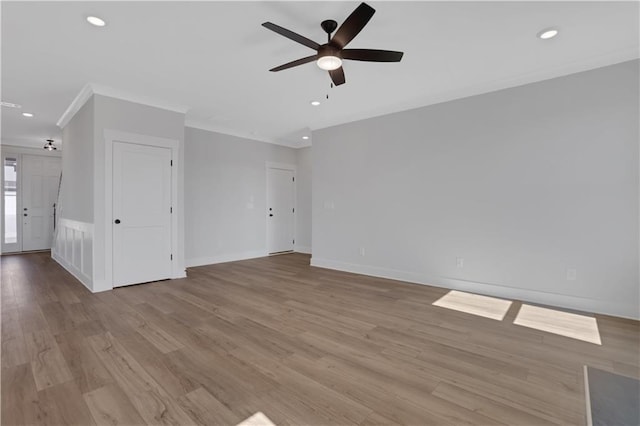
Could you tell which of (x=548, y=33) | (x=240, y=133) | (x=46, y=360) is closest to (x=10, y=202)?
(x=240, y=133)

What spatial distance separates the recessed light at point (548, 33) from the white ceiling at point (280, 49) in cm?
6

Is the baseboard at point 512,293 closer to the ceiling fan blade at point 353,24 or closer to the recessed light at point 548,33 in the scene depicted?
the recessed light at point 548,33

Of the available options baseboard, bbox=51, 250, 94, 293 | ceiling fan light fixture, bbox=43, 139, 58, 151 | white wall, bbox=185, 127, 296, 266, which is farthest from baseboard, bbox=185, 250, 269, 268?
ceiling fan light fixture, bbox=43, 139, 58, 151

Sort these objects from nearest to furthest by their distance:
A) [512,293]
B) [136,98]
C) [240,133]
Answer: [512,293] → [136,98] → [240,133]

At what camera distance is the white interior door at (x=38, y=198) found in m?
7.57

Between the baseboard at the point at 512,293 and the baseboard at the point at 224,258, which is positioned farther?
the baseboard at the point at 224,258

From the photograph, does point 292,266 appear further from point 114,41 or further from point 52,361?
point 114,41

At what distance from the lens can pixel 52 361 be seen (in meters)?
2.22

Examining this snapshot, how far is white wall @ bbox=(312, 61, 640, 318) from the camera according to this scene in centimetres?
318

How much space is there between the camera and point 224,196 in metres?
6.27

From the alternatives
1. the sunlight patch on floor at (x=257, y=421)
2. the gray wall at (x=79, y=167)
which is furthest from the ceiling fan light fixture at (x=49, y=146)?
the sunlight patch on floor at (x=257, y=421)

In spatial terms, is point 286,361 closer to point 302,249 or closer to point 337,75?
point 337,75

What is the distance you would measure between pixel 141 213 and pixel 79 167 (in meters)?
1.36

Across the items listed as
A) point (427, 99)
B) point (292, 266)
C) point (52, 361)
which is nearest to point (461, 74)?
point (427, 99)
